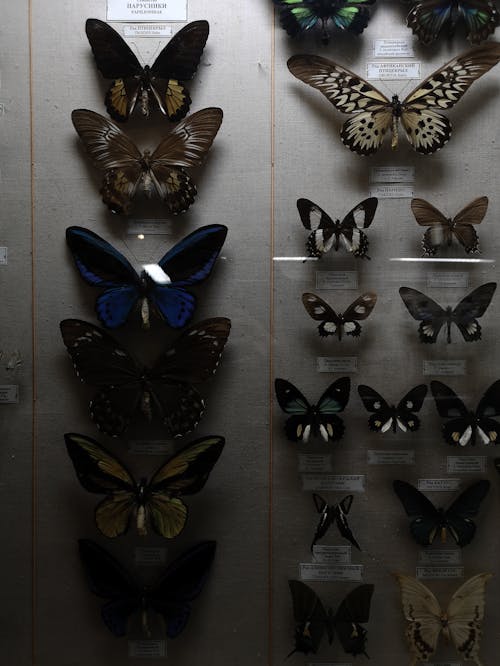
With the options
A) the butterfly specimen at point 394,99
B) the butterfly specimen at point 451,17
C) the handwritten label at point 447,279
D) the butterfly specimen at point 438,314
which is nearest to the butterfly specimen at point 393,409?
the butterfly specimen at point 438,314

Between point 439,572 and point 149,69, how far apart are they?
1.71 m

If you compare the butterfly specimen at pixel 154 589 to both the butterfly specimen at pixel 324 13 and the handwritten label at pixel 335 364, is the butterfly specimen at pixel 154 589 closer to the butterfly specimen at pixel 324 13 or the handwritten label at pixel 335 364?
the handwritten label at pixel 335 364

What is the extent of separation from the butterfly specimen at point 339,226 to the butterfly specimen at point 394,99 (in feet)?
0.58

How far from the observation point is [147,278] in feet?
5.96

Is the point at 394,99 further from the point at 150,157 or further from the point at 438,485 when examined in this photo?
the point at 438,485

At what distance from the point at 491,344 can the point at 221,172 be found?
3.14 ft

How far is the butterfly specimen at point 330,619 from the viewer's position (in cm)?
183

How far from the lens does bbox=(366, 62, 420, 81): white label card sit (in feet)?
6.06

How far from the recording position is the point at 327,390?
1.80 meters

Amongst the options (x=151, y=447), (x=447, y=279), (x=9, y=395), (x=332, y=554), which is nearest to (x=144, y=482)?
(x=151, y=447)

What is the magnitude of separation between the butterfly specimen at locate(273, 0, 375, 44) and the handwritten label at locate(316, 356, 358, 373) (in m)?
0.95

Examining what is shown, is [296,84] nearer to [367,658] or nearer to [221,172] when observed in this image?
[221,172]

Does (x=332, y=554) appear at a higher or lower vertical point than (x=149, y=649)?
higher

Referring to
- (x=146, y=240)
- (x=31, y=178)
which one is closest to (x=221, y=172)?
(x=146, y=240)
